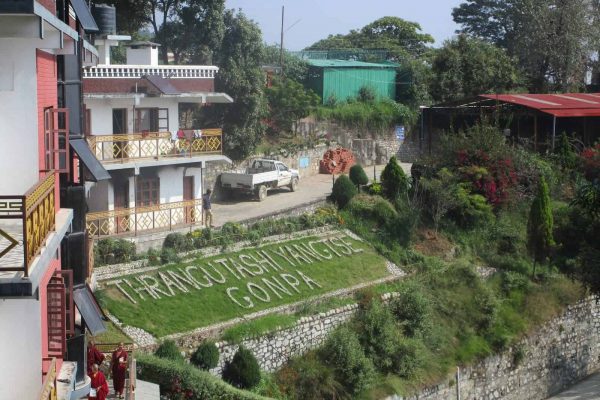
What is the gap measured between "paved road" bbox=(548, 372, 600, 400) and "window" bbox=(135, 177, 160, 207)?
15084 millimetres

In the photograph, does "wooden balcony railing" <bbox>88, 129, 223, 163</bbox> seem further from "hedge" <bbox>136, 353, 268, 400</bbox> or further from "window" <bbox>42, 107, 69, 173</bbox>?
"window" <bbox>42, 107, 69, 173</bbox>

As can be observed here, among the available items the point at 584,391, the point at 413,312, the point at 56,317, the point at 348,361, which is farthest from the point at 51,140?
the point at 584,391

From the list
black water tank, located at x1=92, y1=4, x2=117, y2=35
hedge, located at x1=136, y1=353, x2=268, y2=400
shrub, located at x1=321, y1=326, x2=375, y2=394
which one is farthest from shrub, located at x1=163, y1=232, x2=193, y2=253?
hedge, located at x1=136, y1=353, x2=268, y2=400

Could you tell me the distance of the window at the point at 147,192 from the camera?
109 feet

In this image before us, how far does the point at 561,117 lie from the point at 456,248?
46.4ft

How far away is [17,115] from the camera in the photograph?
34.7ft

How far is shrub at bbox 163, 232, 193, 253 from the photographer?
1153 inches

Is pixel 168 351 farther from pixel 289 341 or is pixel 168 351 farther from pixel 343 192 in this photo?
pixel 343 192

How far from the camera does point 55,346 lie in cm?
1242

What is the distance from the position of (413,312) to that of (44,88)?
63.2 ft

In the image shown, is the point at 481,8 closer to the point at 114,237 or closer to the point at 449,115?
the point at 449,115

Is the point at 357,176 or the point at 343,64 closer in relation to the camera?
the point at 357,176

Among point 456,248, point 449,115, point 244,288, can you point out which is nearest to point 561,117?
point 449,115

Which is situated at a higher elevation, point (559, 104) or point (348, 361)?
point (559, 104)
